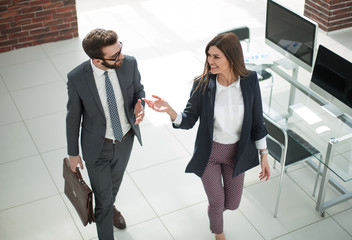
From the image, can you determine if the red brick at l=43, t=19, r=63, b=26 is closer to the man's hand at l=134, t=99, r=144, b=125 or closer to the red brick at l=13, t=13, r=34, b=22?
the red brick at l=13, t=13, r=34, b=22

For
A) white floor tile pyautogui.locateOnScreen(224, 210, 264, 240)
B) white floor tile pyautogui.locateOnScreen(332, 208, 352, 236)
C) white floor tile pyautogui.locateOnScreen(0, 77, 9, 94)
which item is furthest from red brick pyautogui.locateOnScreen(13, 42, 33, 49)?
white floor tile pyautogui.locateOnScreen(332, 208, 352, 236)

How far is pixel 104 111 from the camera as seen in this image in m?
3.41

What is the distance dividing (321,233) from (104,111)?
6.40 ft

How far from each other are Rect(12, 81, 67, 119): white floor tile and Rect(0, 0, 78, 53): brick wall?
1074 mm

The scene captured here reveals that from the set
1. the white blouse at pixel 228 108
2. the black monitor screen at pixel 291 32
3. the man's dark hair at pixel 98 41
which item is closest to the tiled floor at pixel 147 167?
the black monitor screen at pixel 291 32

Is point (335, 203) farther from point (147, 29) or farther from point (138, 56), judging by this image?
point (147, 29)

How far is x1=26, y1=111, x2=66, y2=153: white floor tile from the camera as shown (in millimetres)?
5094

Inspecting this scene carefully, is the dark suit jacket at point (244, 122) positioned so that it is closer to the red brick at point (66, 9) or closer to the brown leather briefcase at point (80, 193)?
the brown leather briefcase at point (80, 193)

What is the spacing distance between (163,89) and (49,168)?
1.64 m

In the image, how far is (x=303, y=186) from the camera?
4586 millimetres

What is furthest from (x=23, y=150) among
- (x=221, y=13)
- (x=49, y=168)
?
(x=221, y=13)

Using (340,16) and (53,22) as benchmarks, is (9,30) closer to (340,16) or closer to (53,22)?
(53,22)

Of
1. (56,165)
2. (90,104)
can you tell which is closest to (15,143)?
(56,165)

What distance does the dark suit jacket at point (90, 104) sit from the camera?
130 inches
